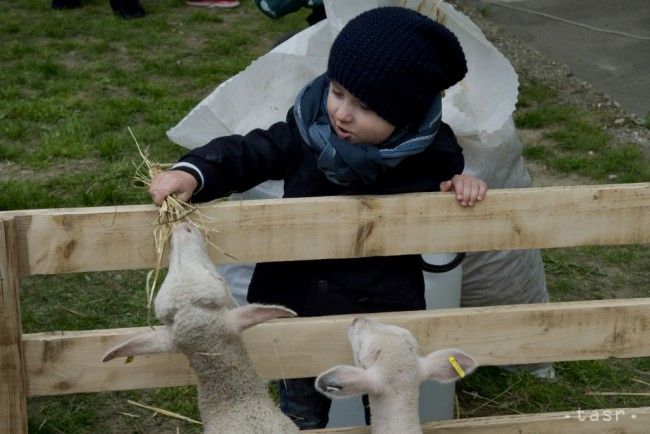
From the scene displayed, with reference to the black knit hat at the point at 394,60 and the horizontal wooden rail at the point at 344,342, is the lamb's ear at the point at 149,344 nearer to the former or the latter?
the horizontal wooden rail at the point at 344,342

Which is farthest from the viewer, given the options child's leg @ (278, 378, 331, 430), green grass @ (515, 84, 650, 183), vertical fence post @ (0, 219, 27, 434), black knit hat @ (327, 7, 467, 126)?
green grass @ (515, 84, 650, 183)

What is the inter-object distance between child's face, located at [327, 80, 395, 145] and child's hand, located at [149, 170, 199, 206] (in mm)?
510

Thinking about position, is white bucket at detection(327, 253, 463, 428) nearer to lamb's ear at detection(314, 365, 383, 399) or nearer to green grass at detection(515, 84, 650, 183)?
lamb's ear at detection(314, 365, 383, 399)

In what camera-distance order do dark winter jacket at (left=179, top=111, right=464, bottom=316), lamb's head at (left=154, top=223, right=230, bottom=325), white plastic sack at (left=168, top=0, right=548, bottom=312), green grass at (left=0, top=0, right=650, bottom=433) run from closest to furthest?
lamb's head at (left=154, top=223, right=230, bottom=325), dark winter jacket at (left=179, top=111, right=464, bottom=316), white plastic sack at (left=168, top=0, right=548, bottom=312), green grass at (left=0, top=0, right=650, bottom=433)

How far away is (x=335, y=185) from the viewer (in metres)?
3.55

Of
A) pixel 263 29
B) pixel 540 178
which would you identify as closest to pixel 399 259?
pixel 540 178

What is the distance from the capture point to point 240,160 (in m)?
3.36

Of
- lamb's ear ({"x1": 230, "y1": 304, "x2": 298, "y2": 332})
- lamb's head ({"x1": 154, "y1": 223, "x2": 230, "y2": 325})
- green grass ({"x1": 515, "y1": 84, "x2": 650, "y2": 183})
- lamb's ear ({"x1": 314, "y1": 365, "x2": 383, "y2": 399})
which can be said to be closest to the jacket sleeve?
lamb's head ({"x1": 154, "y1": 223, "x2": 230, "y2": 325})

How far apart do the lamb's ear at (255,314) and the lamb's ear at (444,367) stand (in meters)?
0.45

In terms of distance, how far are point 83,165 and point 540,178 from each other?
9.07 feet

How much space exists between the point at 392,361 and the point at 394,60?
2.95 ft

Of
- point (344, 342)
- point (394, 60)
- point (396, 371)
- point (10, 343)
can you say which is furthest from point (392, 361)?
point (10, 343)

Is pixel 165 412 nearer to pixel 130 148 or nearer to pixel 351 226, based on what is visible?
pixel 351 226

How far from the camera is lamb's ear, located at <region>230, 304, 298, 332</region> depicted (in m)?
2.94
